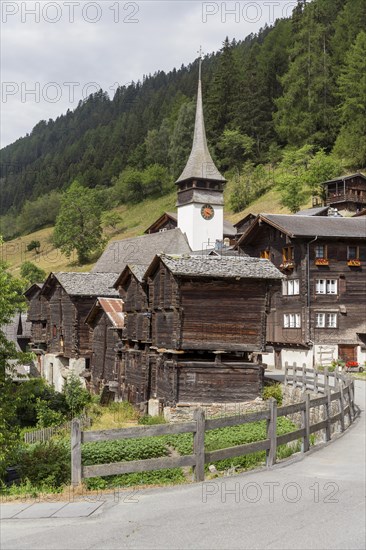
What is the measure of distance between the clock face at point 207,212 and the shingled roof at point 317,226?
44.9ft

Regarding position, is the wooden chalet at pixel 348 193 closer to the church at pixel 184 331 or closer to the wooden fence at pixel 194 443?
the church at pixel 184 331

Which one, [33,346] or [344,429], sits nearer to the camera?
[344,429]

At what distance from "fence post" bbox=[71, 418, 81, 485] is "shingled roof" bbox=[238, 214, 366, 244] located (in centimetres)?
3495

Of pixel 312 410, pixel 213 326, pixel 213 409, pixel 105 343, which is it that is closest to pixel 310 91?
pixel 105 343

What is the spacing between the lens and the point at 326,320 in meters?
45.5

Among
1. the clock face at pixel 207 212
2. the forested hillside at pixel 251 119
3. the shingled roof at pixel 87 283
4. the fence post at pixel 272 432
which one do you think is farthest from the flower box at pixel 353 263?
the forested hillside at pixel 251 119

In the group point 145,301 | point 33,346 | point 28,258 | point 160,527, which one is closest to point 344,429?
point 160,527

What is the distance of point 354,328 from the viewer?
45.3 m

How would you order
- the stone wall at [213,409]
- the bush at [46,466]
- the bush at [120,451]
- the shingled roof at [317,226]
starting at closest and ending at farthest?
1. the bush at [46,466]
2. the bush at [120,451]
3. the stone wall at [213,409]
4. the shingled roof at [317,226]

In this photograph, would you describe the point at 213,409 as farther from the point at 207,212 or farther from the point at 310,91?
the point at 310,91

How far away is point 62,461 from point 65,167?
167454 mm

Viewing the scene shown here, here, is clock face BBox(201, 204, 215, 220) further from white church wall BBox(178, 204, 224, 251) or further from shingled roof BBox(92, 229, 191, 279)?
shingled roof BBox(92, 229, 191, 279)

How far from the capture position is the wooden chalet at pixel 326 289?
148 ft

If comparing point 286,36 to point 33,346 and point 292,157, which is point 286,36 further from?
point 33,346
